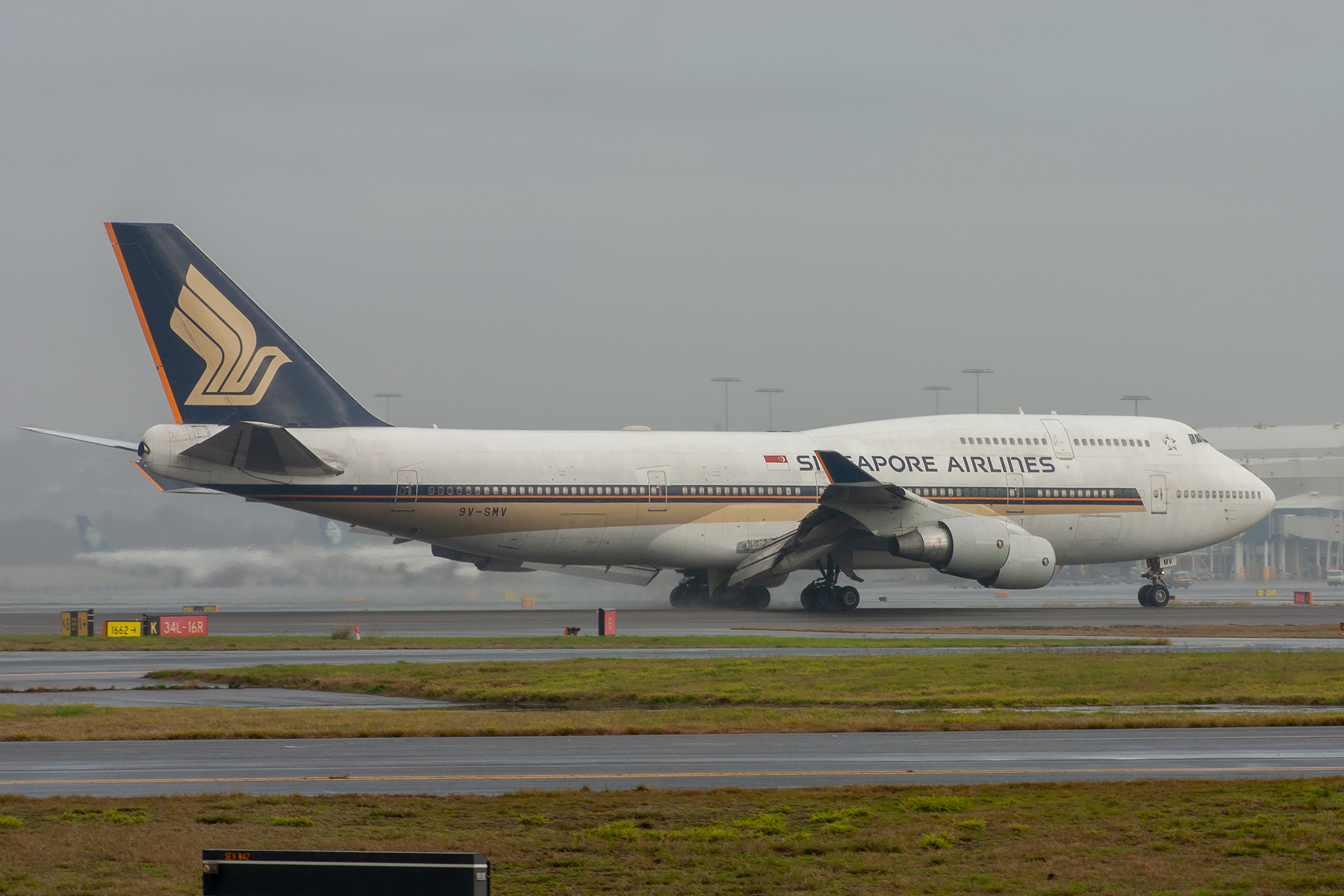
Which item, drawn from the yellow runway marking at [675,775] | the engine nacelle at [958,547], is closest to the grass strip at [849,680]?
the yellow runway marking at [675,775]

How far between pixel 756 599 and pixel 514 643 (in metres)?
14.6

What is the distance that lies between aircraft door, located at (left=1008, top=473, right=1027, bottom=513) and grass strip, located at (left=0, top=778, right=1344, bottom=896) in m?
30.5

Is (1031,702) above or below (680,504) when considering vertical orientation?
below

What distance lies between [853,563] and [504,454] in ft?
35.0

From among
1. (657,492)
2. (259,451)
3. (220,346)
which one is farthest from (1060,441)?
(220,346)

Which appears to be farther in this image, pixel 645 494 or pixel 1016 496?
pixel 1016 496

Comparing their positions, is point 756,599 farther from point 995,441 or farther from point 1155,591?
point 1155,591

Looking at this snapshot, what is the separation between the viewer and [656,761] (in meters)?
13.7

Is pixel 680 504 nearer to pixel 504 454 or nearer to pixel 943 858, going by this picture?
pixel 504 454

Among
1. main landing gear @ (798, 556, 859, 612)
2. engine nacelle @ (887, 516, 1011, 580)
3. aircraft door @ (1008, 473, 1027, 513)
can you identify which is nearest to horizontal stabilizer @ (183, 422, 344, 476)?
main landing gear @ (798, 556, 859, 612)

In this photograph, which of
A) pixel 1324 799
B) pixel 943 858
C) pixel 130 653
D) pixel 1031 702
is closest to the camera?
pixel 943 858

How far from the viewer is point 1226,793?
11.2 m

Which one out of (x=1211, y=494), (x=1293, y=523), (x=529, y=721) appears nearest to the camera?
(x=529, y=721)

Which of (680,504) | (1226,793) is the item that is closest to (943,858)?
(1226,793)
